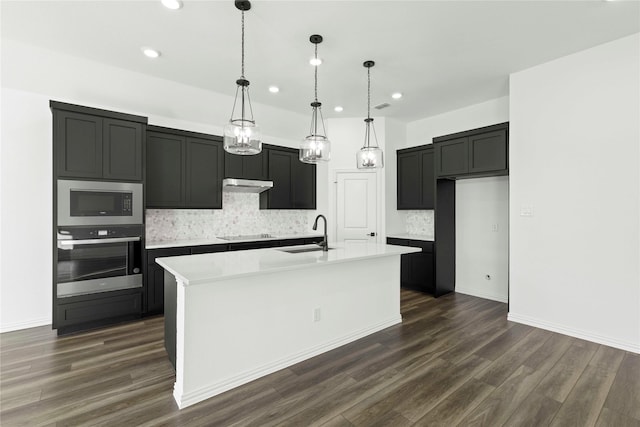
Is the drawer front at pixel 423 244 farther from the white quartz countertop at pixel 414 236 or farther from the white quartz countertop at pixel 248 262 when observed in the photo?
the white quartz countertop at pixel 248 262

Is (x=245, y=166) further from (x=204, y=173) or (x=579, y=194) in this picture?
(x=579, y=194)

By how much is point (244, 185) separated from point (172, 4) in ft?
7.75

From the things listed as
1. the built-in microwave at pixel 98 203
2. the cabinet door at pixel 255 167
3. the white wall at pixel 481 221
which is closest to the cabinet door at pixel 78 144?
the built-in microwave at pixel 98 203

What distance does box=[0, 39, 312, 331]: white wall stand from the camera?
3.41 metres

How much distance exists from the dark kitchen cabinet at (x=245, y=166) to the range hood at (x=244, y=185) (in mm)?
117

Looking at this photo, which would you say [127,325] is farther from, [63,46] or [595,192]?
[595,192]

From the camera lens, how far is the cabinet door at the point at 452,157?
14.8ft

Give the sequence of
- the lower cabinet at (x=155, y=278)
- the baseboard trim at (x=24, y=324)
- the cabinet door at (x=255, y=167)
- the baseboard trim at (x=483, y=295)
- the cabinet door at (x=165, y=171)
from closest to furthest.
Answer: the baseboard trim at (x=24, y=324), the lower cabinet at (x=155, y=278), the cabinet door at (x=165, y=171), the baseboard trim at (x=483, y=295), the cabinet door at (x=255, y=167)

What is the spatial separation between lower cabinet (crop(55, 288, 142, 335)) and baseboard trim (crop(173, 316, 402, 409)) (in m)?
1.80

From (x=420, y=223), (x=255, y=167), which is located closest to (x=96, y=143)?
(x=255, y=167)

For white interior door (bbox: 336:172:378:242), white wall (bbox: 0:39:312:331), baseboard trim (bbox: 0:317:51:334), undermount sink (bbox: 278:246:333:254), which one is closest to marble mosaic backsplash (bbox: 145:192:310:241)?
white interior door (bbox: 336:172:378:242)

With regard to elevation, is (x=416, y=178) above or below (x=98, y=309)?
above

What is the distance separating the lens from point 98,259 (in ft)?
11.3

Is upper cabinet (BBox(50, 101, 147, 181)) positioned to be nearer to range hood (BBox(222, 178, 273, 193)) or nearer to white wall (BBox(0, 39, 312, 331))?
white wall (BBox(0, 39, 312, 331))
